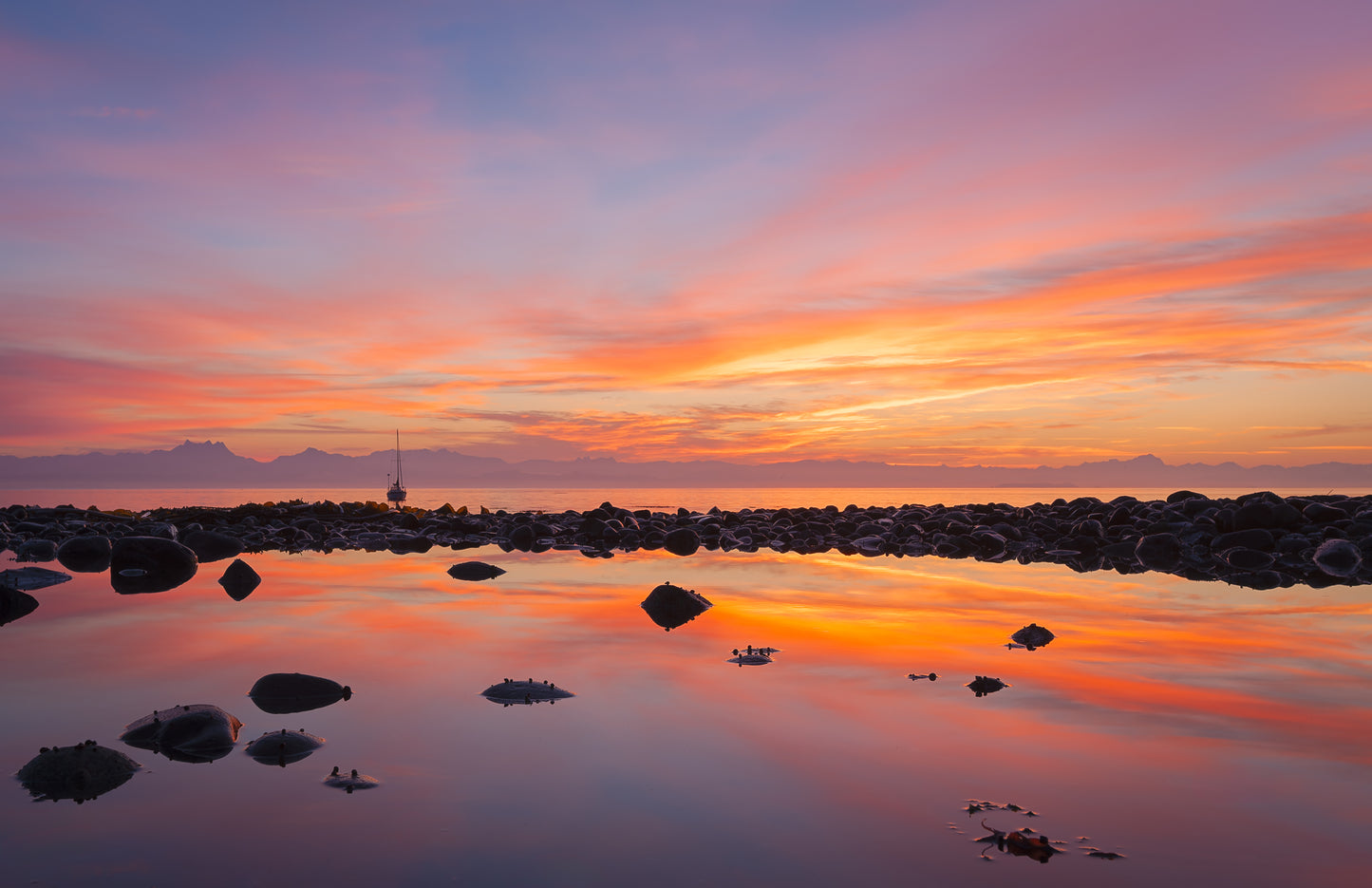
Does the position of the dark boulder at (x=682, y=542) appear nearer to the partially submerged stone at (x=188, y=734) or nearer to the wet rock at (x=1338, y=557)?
the wet rock at (x=1338, y=557)

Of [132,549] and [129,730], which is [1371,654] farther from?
[132,549]

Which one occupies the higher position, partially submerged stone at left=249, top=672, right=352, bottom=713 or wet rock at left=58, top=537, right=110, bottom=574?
wet rock at left=58, top=537, right=110, bottom=574

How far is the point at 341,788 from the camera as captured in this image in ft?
16.4

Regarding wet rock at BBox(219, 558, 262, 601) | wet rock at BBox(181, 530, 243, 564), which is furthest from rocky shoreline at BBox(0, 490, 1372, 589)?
wet rock at BBox(219, 558, 262, 601)

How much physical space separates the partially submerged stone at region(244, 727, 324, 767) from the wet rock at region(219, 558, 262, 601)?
1009cm

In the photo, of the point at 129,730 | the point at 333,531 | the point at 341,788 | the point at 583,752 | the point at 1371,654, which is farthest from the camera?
the point at 333,531

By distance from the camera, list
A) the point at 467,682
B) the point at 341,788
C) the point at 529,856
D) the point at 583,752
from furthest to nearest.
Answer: the point at 467,682, the point at 583,752, the point at 341,788, the point at 529,856

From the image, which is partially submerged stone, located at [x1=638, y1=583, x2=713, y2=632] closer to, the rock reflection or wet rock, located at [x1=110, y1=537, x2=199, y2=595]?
the rock reflection

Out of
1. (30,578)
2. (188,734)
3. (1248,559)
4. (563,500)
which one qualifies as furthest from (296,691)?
(563,500)

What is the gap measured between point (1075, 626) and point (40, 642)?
13737 millimetres

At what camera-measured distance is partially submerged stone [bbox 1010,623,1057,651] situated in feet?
33.1

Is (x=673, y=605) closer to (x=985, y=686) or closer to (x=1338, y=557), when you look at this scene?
(x=985, y=686)

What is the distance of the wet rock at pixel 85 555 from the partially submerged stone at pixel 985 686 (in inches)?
791

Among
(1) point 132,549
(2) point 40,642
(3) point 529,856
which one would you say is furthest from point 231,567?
(3) point 529,856
